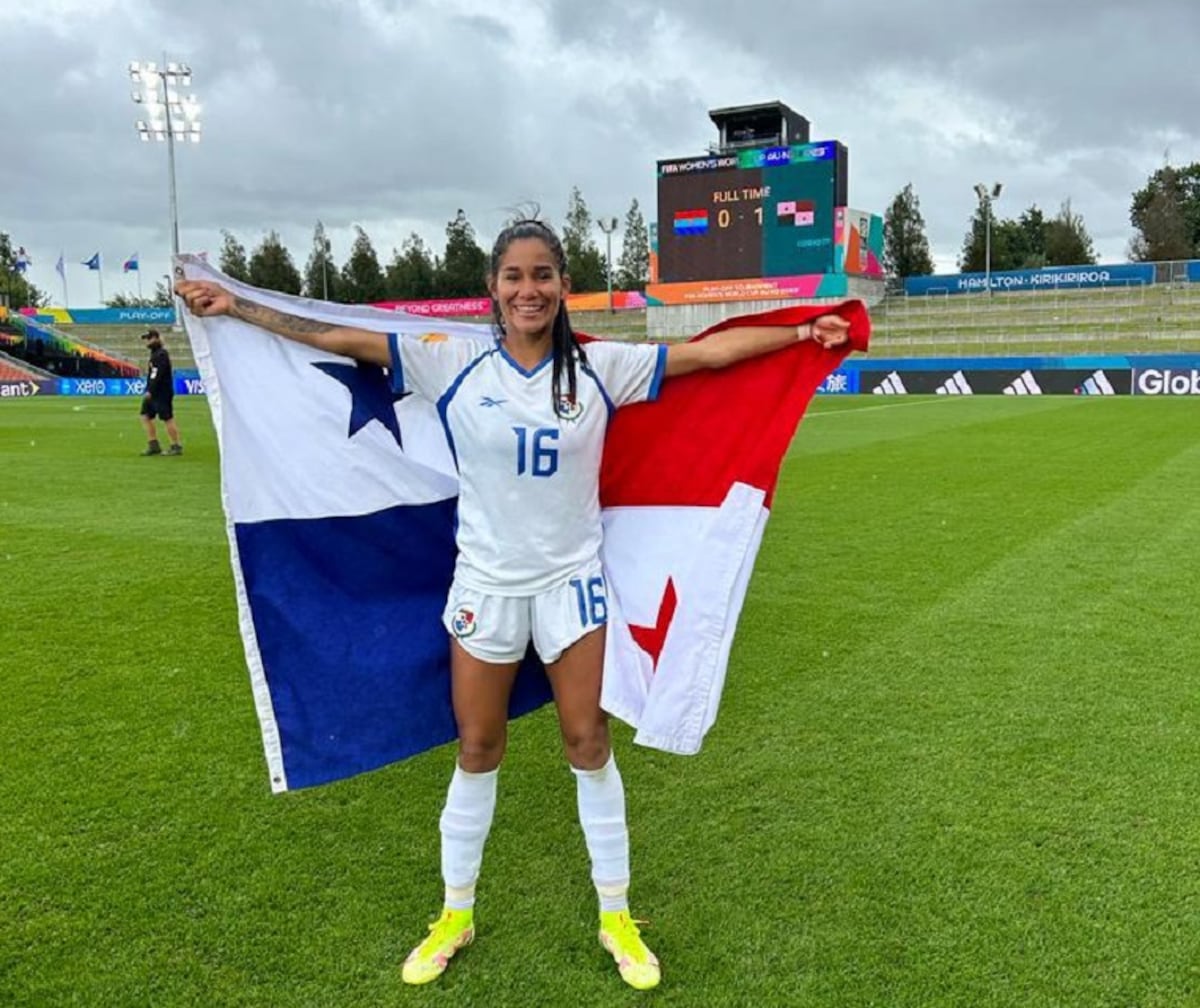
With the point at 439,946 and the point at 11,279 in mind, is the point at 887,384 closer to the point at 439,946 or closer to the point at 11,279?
the point at 439,946

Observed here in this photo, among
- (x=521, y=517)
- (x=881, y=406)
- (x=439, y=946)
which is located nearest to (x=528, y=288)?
(x=521, y=517)

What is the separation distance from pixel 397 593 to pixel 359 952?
0.97 m

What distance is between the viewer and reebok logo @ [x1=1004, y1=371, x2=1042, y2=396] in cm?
3028

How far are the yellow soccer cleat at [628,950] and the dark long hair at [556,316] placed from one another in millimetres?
1362

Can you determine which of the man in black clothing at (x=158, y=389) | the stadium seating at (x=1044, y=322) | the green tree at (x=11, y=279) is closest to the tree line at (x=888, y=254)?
the green tree at (x=11, y=279)

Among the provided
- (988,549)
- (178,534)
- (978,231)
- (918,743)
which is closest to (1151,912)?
(918,743)

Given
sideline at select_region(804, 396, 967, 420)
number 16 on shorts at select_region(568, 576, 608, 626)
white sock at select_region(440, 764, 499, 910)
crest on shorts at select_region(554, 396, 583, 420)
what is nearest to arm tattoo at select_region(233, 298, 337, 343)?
crest on shorts at select_region(554, 396, 583, 420)

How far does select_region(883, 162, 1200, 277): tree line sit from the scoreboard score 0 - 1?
35474 mm

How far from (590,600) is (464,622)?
1.08 feet

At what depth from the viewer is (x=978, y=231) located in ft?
245

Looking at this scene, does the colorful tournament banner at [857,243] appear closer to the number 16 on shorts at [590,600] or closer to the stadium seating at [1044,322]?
the stadium seating at [1044,322]

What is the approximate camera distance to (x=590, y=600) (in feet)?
8.63

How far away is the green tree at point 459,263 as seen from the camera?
75.4 metres

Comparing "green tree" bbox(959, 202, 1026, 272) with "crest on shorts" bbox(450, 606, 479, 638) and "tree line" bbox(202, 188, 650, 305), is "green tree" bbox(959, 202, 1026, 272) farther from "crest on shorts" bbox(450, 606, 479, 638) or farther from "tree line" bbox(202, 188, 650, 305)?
"crest on shorts" bbox(450, 606, 479, 638)
